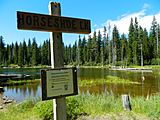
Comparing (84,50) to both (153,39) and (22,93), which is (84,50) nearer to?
(153,39)

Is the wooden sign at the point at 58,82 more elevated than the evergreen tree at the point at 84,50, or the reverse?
the evergreen tree at the point at 84,50

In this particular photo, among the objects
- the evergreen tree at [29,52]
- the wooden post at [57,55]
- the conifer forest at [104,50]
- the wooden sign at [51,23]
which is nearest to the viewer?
the wooden sign at [51,23]

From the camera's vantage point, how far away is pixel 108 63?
91.7 metres

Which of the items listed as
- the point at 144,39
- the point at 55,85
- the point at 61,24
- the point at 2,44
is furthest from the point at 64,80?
the point at 2,44

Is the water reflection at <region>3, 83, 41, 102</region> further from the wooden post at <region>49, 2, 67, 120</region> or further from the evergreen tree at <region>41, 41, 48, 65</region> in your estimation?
the evergreen tree at <region>41, 41, 48, 65</region>

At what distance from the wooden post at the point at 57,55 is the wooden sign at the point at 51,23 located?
0.45ft

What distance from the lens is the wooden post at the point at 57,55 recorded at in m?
4.87

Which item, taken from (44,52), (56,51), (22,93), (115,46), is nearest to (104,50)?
(115,46)

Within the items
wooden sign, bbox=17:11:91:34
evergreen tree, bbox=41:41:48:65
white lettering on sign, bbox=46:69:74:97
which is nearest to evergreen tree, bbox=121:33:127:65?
evergreen tree, bbox=41:41:48:65

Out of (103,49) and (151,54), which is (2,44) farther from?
(151,54)

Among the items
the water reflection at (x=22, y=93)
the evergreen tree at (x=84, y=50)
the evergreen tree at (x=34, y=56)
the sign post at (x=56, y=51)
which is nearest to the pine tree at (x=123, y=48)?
the evergreen tree at (x=84, y=50)

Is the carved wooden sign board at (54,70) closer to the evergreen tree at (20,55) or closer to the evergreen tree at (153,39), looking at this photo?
the evergreen tree at (153,39)

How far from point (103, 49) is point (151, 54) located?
24.0 meters

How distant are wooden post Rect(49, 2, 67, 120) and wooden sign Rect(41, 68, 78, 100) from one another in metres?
0.19
